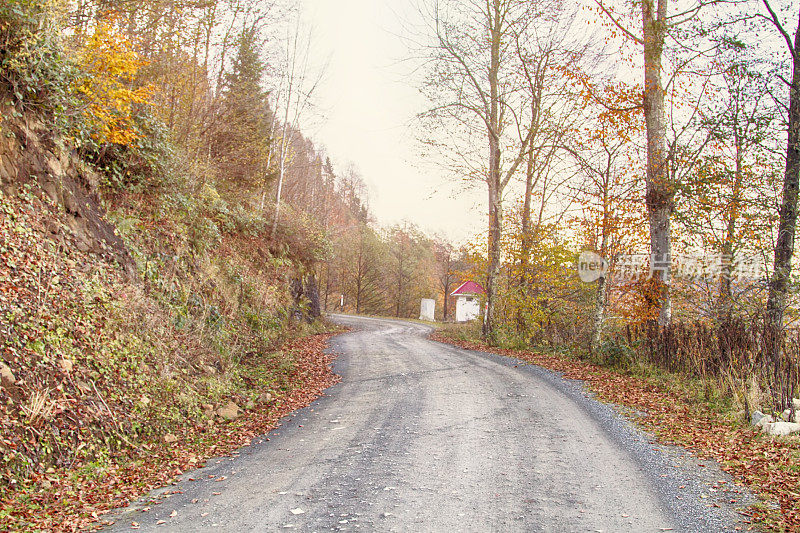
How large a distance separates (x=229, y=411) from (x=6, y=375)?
9.68 ft

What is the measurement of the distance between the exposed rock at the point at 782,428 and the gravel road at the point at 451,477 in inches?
56.7

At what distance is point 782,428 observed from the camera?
5.96m

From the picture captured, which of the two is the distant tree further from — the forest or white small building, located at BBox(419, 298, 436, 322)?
white small building, located at BBox(419, 298, 436, 322)

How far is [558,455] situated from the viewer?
5.37 metres

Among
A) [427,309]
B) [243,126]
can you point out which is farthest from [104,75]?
[427,309]

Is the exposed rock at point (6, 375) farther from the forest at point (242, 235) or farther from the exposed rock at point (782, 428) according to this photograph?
the exposed rock at point (782, 428)

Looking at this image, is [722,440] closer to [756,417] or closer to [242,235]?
[756,417]

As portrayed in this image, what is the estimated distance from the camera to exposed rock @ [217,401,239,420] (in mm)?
6914

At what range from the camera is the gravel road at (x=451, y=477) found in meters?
3.89

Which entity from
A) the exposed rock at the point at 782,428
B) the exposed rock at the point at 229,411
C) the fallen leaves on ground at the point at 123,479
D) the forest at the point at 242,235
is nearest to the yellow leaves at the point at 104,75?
the forest at the point at 242,235

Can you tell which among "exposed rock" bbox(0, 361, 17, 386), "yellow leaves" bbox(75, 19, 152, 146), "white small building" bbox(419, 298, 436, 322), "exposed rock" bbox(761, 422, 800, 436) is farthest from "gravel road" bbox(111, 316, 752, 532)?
"white small building" bbox(419, 298, 436, 322)

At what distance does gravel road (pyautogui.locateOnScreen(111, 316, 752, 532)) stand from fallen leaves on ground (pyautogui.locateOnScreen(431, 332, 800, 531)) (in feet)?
0.79

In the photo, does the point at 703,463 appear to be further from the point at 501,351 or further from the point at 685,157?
the point at 501,351

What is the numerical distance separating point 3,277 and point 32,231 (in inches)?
46.0
